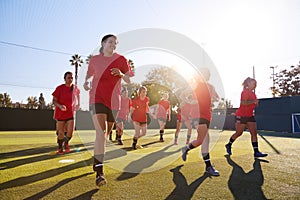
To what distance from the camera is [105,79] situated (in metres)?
3.52

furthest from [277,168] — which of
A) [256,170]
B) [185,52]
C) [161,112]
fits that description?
[161,112]

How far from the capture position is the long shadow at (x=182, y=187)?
2791mm

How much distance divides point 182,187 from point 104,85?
1.72 metres

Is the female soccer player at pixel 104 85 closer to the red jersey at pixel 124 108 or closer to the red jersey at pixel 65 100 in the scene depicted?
the red jersey at pixel 65 100

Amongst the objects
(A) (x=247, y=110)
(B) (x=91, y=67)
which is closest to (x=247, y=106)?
(A) (x=247, y=110)

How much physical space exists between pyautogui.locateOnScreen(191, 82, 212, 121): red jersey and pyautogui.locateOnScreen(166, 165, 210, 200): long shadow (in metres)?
1.02

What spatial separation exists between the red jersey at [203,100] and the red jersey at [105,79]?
143 centimetres

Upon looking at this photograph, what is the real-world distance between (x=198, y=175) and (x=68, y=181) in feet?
6.28

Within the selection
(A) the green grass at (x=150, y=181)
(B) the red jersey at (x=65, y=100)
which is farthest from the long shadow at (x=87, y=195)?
(B) the red jersey at (x=65, y=100)

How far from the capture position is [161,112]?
10531 mm

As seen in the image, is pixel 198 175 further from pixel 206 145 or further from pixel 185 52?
pixel 185 52

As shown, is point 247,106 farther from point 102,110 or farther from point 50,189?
point 50,189

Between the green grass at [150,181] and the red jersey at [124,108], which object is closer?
the green grass at [150,181]

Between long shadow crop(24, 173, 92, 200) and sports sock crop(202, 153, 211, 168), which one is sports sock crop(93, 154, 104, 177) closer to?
long shadow crop(24, 173, 92, 200)
